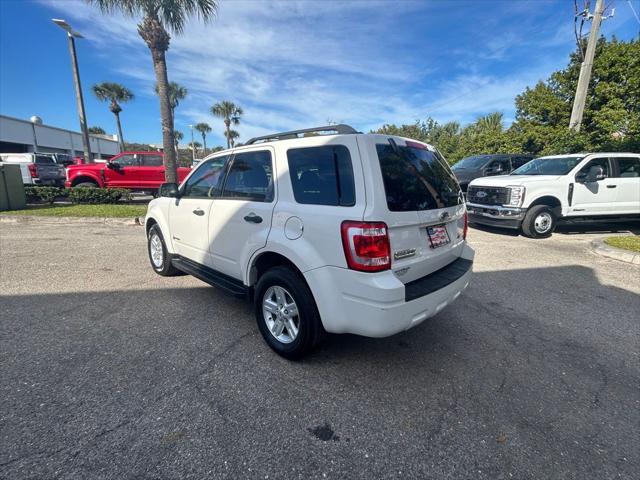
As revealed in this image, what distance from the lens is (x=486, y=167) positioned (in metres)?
11.9

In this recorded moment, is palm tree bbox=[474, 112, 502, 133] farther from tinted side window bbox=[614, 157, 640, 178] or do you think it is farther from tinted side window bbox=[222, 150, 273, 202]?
tinted side window bbox=[222, 150, 273, 202]

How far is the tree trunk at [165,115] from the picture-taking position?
36.0 feet

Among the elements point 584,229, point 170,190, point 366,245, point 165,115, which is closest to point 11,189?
point 165,115

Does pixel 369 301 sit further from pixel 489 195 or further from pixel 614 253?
pixel 489 195

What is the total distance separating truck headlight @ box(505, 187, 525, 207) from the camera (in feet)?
24.2

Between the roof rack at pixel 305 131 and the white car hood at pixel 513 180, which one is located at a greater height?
the roof rack at pixel 305 131

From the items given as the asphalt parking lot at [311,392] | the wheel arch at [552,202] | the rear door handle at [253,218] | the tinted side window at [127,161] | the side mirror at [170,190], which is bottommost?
the asphalt parking lot at [311,392]

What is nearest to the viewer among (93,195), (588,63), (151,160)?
(93,195)

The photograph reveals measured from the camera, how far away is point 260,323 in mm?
2998

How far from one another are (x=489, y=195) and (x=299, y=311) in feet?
24.1

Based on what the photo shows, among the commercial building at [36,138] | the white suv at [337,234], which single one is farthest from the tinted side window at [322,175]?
the commercial building at [36,138]

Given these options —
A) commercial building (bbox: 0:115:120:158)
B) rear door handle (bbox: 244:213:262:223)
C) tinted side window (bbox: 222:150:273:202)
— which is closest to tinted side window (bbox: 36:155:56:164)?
commercial building (bbox: 0:115:120:158)

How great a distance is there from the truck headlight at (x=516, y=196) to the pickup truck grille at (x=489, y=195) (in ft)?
0.30

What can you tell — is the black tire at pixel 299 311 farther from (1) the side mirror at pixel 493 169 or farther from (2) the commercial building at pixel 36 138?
(2) the commercial building at pixel 36 138
